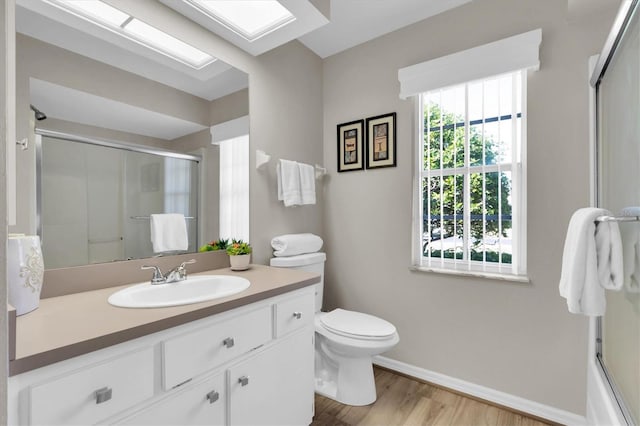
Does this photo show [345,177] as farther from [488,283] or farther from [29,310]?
[29,310]

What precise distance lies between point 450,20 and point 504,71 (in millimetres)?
553

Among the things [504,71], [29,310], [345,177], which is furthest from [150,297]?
[504,71]

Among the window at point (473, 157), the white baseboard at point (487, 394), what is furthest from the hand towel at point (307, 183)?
the white baseboard at point (487, 394)

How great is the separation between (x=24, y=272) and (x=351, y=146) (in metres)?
2.01

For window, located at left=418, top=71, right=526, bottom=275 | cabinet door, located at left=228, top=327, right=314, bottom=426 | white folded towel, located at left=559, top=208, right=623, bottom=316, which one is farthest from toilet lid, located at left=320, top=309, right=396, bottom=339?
white folded towel, located at left=559, top=208, right=623, bottom=316

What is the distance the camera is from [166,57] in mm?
1493

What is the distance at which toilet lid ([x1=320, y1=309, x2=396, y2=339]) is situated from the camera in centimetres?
169

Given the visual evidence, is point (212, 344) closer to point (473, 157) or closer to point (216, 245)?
point (216, 245)

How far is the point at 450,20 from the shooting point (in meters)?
1.91

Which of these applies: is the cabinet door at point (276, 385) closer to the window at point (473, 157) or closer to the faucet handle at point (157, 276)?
the faucet handle at point (157, 276)

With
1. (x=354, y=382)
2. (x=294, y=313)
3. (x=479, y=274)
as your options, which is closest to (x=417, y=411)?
(x=354, y=382)

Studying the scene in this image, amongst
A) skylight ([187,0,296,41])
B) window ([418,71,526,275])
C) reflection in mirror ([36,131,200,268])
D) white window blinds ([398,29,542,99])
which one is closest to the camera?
reflection in mirror ([36,131,200,268])

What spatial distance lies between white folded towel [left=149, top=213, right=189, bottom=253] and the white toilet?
623mm

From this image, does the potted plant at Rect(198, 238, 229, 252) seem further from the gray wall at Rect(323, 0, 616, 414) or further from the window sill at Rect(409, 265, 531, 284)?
the window sill at Rect(409, 265, 531, 284)
